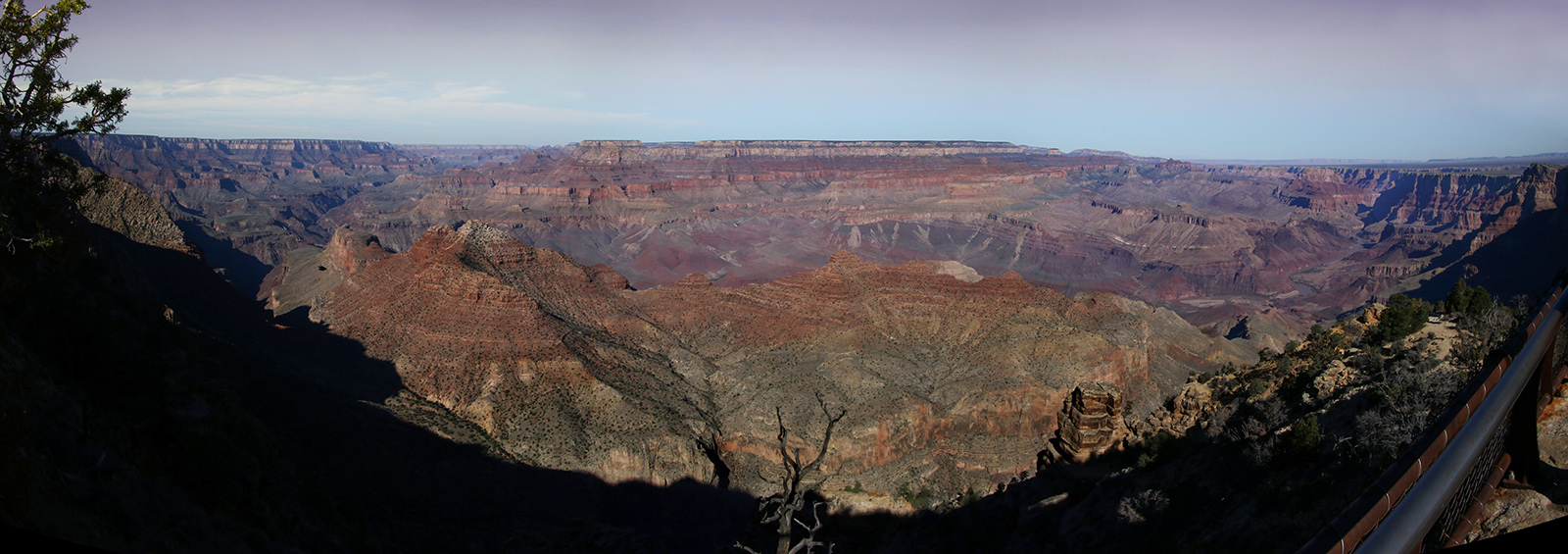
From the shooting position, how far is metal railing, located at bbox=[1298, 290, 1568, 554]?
13.8 ft

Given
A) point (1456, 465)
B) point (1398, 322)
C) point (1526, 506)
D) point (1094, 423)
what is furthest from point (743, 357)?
point (1456, 465)

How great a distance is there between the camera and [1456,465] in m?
4.55

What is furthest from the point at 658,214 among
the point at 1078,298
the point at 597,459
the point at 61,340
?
the point at 61,340

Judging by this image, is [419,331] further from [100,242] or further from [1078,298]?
[1078,298]

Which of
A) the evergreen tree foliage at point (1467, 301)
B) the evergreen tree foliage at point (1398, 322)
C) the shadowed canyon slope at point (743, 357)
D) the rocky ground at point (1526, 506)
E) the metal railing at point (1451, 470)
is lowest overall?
the shadowed canyon slope at point (743, 357)

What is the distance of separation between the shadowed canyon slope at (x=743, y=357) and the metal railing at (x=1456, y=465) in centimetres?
3690

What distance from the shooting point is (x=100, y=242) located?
137ft

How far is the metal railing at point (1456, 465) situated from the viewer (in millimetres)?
4207

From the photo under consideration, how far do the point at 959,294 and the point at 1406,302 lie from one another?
3320 cm

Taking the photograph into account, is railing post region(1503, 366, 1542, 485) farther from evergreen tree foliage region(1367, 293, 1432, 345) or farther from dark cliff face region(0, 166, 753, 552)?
evergreen tree foliage region(1367, 293, 1432, 345)

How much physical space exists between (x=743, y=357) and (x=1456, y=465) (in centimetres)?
5222

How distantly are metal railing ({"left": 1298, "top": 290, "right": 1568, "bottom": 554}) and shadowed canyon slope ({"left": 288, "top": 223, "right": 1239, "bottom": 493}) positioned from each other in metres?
36.9

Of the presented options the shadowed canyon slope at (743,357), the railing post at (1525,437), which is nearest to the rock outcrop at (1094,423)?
the shadowed canyon slope at (743,357)

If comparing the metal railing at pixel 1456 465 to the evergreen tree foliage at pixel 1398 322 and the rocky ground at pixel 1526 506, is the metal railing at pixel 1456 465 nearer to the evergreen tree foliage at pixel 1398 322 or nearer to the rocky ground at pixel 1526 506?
the rocky ground at pixel 1526 506
